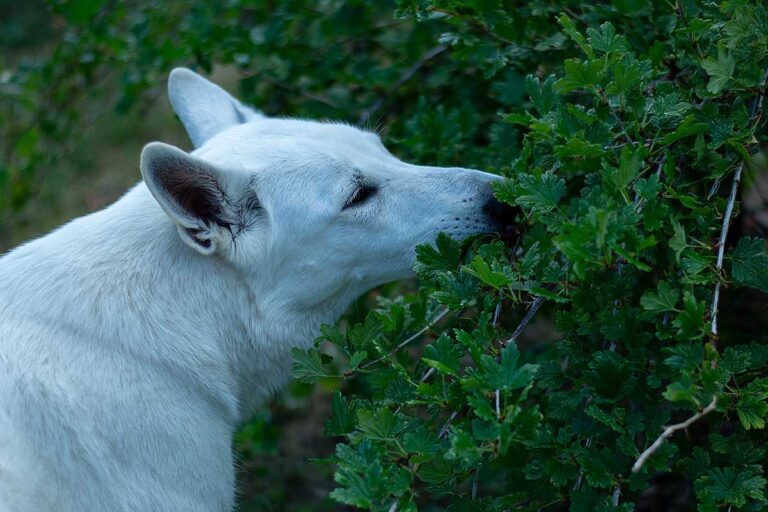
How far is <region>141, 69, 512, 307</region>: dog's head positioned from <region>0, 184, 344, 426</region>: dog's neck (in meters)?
0.09

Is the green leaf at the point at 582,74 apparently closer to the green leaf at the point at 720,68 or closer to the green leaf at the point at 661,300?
the green leaf at the point at 720,68

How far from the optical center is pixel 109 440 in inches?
105

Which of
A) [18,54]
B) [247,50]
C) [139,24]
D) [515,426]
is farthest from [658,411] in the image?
[18,54]

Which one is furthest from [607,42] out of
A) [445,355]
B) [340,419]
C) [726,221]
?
[340,419]

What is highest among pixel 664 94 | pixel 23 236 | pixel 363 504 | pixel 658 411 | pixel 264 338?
pixel 664 94

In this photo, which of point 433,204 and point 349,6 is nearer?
point 433,204

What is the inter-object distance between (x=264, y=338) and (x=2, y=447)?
0.86 metres

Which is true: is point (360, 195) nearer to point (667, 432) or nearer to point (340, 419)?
point (340, 419)

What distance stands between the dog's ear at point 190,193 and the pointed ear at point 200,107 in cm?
75

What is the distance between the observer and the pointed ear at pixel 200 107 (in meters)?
3.58

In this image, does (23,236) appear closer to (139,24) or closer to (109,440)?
(139,24)

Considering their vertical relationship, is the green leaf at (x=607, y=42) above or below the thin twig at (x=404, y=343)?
above

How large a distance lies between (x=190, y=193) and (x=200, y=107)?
3.01ft

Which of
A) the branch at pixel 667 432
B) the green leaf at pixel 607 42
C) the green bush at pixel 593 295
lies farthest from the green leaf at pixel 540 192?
the branch at pixel 667 432
